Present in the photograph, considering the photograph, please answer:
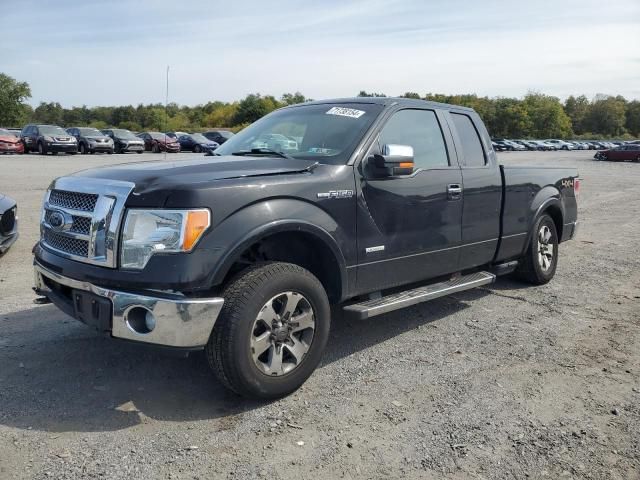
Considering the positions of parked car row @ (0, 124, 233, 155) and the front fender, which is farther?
parked car row @ (0, 124, 233, 155)

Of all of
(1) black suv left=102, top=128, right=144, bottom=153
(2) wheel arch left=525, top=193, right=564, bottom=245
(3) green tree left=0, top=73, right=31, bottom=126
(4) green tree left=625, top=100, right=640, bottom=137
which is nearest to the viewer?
(2) wheel arch left=525, top=193, right=564, bottom=245

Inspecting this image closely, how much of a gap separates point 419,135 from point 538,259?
243 centimetres

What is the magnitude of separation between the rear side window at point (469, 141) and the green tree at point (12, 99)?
90.9 meters

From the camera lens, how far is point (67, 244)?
12.0 feet

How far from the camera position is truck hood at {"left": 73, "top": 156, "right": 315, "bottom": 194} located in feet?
11.0

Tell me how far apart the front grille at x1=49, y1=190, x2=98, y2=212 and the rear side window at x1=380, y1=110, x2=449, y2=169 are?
6.92 feet

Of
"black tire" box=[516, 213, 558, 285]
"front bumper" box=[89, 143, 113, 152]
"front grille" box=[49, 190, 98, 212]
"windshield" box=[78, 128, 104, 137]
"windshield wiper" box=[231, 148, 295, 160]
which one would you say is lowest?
"black tire" box=[516, 213, 558, 285]

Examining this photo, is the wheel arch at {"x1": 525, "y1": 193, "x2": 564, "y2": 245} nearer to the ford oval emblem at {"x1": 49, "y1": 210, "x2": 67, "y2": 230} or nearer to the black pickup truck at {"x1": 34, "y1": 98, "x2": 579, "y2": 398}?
the black pickup truck at {"x1": 34, "y1": 98, "x2": 579, "y2": 398}

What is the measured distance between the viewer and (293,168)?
385cm

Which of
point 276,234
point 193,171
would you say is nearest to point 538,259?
point 276,234

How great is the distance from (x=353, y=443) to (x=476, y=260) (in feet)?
8.81

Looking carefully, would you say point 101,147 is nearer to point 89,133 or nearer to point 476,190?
point 89,133

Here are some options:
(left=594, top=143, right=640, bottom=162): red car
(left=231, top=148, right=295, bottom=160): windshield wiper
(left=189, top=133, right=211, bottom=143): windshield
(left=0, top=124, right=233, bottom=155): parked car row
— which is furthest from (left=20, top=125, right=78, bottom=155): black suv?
(left=594, top=143, right=640, bottom=162): red car

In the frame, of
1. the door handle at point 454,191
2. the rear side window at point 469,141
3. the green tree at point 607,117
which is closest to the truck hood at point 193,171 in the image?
the door handle at point 454,191
